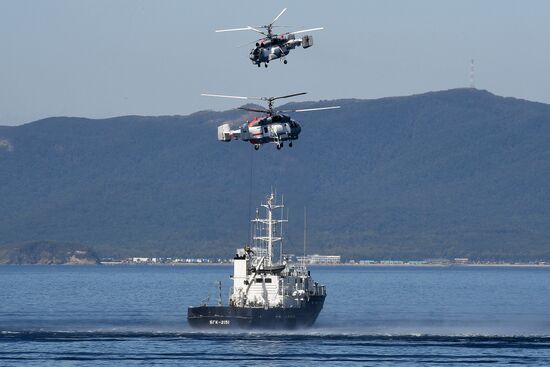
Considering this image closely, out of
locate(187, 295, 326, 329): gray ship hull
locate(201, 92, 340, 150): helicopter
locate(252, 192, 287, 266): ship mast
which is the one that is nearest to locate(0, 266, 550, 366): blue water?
locate(187, 295, 326, 329): gray ship hull

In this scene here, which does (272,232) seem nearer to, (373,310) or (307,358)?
(307,358)

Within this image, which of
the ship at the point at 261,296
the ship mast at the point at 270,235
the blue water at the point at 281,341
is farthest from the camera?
the ship mast at the point at 270,235

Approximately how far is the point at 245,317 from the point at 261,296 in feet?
9.14

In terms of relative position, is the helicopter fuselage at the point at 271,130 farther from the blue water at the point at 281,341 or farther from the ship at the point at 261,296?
the blue water at the point at 281,341

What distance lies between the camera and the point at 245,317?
123 m

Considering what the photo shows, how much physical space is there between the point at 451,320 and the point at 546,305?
150ft

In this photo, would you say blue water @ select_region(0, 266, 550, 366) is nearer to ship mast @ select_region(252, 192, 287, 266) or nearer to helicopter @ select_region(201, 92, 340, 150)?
ship mast @ select_region(252, 192, 287, 266)

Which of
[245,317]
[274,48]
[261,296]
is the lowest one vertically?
[245,317]

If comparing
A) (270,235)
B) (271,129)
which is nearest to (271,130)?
(271,129)

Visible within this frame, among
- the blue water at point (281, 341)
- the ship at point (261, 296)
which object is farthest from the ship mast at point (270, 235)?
the blue water at point (281, 341)

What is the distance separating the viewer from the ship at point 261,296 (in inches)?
4852

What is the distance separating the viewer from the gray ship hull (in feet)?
403

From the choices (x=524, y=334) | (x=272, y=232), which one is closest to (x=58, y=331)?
(x=272, y=232)

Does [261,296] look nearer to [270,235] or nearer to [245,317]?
[245,317]
